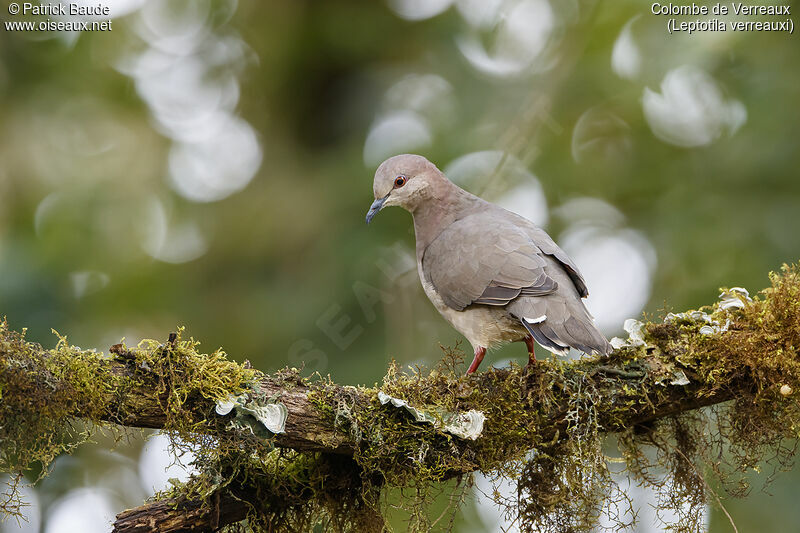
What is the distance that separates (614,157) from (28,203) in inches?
217

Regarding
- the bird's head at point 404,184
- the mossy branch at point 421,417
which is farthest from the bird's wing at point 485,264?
the mossy branch at point 421,417

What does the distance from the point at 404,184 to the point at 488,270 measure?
1147 mm

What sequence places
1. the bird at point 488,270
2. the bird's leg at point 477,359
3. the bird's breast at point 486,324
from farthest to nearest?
1. the bird's leg at point 477,359
2. the bird's breast at point 486,324
3. the bird at point 488,270

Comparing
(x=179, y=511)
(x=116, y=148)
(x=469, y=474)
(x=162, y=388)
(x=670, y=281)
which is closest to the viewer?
(x=162, y=388)

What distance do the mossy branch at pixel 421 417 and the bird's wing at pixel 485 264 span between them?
2.04 ft

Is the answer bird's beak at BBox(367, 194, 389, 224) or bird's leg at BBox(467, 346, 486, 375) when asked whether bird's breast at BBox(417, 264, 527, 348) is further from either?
Answer: bird's beak at BBox(367, 194, 389, 224)

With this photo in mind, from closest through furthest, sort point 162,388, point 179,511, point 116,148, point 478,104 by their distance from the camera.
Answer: point 162,388 → point 179,511 → point 478,104 → point 116,148

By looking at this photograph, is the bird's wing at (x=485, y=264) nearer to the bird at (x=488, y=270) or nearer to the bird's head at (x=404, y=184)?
the bird at (x=488, y=270)

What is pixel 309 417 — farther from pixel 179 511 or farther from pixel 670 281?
pixel 670 281

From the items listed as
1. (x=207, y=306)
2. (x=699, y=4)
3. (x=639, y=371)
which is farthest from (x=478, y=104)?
(x=639, y=371)

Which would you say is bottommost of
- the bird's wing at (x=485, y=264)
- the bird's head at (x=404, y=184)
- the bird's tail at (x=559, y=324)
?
the bird's tail at (x=559, y=324)

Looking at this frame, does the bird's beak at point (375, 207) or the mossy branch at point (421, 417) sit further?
the bird's beak at point (375, 207)

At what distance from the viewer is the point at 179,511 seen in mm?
2906

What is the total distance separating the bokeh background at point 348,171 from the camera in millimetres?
6184
